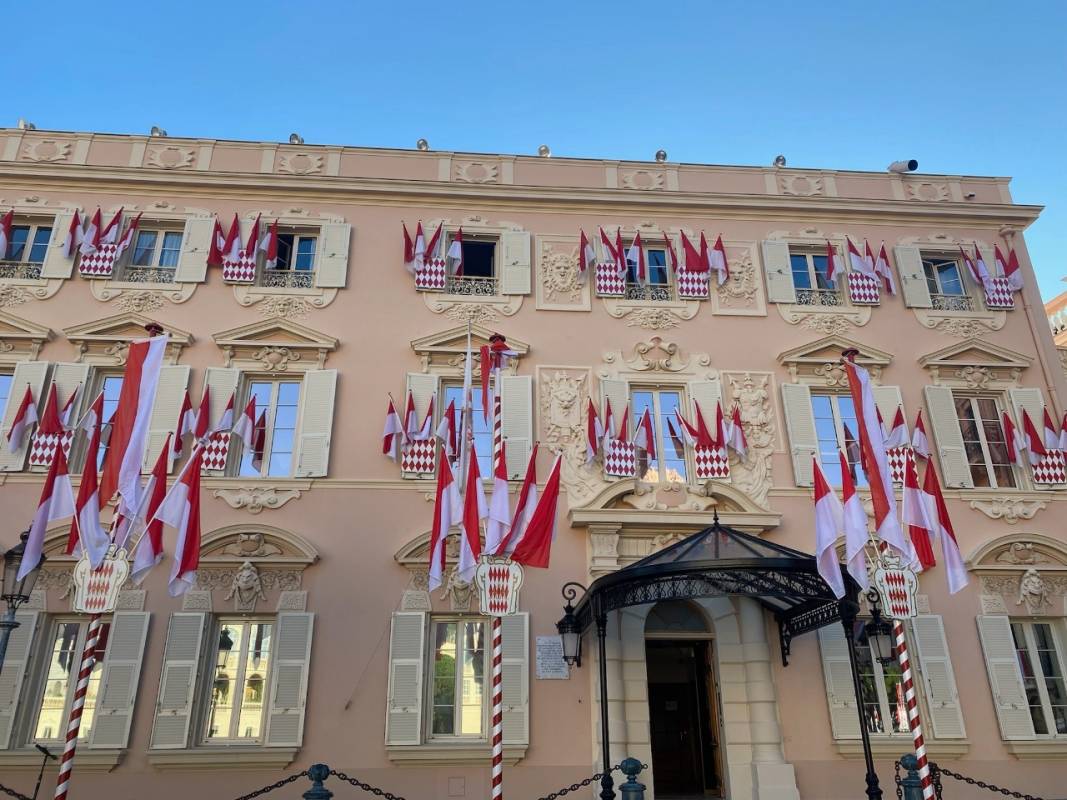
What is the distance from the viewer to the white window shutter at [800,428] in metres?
13.1

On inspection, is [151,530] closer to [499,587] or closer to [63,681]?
[499,587]

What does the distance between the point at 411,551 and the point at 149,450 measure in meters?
4.64

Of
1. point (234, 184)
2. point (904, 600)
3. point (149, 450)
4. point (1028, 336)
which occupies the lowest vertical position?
point (904, 600)

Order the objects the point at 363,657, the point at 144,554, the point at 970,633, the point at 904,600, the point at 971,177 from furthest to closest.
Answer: the point at 971,177 < the point at 970,633 < the point at 363,657 < the point at 904,600 < the point at 144,554

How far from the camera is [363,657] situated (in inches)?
453

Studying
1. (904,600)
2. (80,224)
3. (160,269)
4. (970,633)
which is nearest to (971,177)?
(970,633)

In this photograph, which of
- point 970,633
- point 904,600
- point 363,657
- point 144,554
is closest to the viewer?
point 144,554

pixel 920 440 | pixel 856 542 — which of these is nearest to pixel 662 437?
pixel 920 440

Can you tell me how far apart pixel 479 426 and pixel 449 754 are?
5.20 metres

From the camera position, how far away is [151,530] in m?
8.99

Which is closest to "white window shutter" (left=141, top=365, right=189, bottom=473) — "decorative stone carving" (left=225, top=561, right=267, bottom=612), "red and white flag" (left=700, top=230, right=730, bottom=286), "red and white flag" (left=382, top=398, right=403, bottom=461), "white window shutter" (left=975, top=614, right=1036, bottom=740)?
"decorative stone carving" (left=225, top=561, right=267, bottom=612)

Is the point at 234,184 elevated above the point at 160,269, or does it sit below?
above

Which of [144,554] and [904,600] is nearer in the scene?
[144,554]

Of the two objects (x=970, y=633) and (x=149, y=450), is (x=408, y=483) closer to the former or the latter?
(x=149, y=450)
